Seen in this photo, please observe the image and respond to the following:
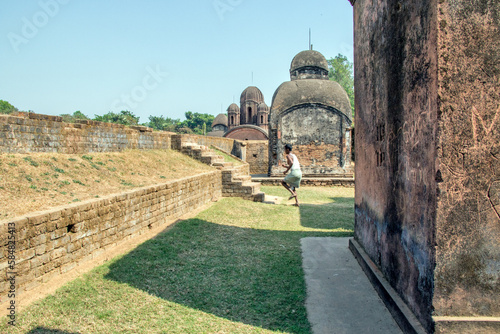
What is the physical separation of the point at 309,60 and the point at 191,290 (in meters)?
16.8

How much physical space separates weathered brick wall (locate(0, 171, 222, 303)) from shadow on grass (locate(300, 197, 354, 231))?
116 inches

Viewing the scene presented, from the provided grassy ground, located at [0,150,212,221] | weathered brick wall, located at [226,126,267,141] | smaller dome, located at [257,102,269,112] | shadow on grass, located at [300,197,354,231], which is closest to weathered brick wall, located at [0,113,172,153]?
grassy ground, located at [0,150,212,221]

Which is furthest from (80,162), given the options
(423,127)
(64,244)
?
(423,127)

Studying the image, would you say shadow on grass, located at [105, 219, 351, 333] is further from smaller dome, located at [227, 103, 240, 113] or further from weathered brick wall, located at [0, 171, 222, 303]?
smaller dome, located at [227, 103, 240, 113]

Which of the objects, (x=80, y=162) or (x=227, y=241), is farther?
(x=80, y=162)

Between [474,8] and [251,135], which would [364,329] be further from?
[251,135]

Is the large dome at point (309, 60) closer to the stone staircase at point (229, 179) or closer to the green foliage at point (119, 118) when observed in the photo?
the stone staircase at point (229, 179)

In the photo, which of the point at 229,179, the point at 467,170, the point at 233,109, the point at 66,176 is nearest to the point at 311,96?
the point at 229,179

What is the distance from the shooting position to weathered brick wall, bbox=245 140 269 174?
73.0 feet

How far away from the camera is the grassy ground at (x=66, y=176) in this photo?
13.1 ft

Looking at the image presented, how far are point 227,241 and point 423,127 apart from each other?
362cm

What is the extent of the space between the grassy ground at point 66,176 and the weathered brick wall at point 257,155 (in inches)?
542

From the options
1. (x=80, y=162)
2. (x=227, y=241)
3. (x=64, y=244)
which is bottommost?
(x=227, y=241)

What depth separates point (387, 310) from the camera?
271 cm
